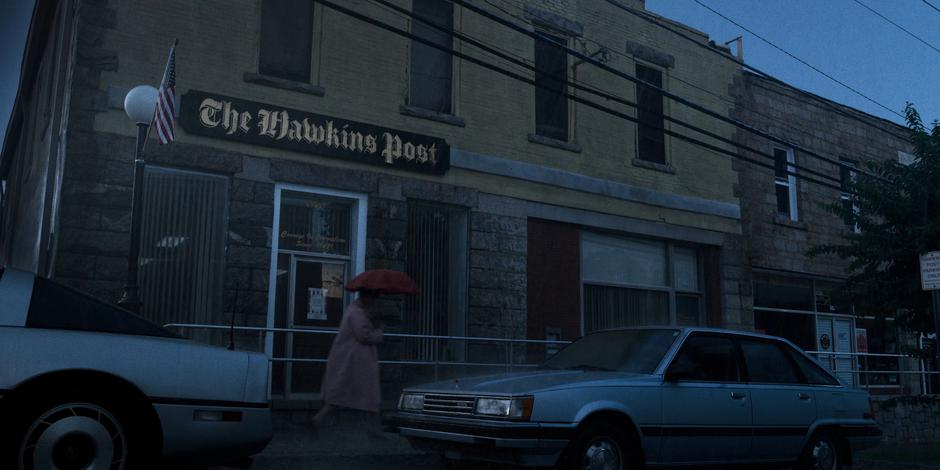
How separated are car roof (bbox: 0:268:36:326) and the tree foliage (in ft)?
39.0

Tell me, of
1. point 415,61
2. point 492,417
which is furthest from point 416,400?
point 415,61

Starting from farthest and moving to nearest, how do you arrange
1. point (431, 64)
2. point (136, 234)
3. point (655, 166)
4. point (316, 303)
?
point (655, 166) < point (431, 64) < point (316, 303) < point (136, 234)

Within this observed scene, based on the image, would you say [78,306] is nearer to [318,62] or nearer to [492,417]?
[492,417]

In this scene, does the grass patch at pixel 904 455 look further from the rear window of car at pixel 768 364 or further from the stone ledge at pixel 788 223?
the stone ledge at pixel 788 223

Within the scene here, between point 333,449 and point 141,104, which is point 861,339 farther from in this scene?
point 141,104

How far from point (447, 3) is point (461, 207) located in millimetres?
3360

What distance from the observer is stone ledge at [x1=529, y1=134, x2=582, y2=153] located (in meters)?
14.5

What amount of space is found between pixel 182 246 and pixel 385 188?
3016 millimetres

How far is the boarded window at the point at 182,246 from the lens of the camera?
35.6 feet

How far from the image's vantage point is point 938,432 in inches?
638

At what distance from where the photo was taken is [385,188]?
1267 cm

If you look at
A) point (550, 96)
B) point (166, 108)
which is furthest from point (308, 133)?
point (550, 96)

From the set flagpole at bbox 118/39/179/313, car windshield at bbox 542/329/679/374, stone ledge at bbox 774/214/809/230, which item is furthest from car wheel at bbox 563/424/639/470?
stone ledge at bbox 774/214/809/230

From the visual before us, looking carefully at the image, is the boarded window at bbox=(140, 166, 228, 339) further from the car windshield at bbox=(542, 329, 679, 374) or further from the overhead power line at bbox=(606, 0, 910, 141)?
the overhead power line at bbox=(606, 0, 910, 141)
